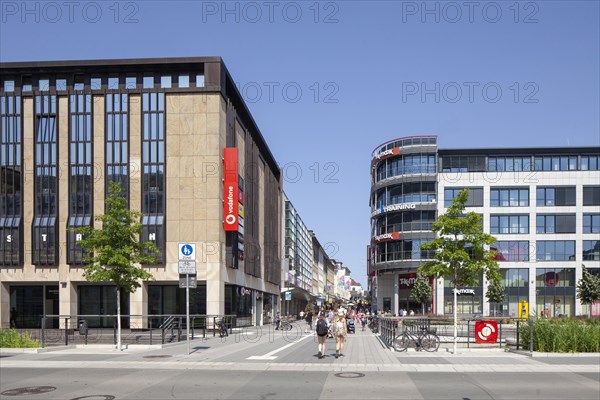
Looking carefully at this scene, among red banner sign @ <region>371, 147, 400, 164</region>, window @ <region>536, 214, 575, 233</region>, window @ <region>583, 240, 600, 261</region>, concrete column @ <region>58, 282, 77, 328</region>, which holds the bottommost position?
concrete column @ <region>58, 282, 77, 328</region>

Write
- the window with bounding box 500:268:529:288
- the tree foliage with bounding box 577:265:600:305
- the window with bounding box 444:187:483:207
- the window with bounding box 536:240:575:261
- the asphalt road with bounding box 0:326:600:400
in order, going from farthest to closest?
the window with bounding box 444:187:483:207
the window with bounding box 500:268:529:288
the window with bounding box 536:240:575:261
the tree foliage with bounding box 577:265:600:305
the asphalt road with bounding box 0:326:600:400

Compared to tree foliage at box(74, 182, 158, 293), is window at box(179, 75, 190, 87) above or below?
above

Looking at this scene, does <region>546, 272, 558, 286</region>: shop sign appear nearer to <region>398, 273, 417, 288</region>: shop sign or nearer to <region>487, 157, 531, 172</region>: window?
<region>487, 157, 531, 172</region>: window

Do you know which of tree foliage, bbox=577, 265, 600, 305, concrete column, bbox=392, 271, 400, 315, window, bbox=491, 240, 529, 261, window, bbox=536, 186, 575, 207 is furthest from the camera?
concrete column, bbox=392, 271, 400, 315

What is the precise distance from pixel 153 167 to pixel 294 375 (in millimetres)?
31864

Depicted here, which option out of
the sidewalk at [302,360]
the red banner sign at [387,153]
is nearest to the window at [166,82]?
the sidewalk at [302,360]

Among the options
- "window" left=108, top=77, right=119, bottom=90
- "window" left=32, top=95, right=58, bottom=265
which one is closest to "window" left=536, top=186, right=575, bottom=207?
"window" left=108, top=77, right=119, bottom=90

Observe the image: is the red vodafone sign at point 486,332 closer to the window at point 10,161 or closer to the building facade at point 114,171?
the building facade at point 114,171

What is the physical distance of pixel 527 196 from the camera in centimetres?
7600

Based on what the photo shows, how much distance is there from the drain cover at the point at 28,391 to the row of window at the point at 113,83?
114 feet

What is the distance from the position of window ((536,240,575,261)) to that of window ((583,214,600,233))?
235cm

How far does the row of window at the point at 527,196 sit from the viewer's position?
247 ft

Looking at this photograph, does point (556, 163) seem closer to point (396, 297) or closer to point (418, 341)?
point (396, 297)

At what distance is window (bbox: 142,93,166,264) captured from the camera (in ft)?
149
